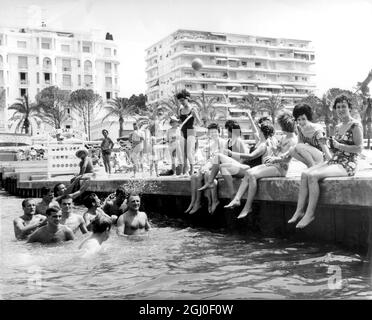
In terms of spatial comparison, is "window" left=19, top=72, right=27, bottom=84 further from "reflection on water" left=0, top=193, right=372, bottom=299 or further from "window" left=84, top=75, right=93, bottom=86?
"reflection on water" left=0, top=193, right=372, bottom=299

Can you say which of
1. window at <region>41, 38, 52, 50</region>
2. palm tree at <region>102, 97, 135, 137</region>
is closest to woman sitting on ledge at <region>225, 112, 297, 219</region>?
palm tree at <region>102, 97, 135, 137</region>

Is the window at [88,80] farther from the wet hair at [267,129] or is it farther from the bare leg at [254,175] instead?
the bare leg at [254,175]

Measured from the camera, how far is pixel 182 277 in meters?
5.77

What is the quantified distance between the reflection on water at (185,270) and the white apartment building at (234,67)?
7180 cm

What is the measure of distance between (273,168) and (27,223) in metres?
4.46

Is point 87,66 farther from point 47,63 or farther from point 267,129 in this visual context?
point 267,129

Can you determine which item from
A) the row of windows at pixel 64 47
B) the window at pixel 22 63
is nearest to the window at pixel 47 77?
the window at pixel 22 63

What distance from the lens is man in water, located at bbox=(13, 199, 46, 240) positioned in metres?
8.68

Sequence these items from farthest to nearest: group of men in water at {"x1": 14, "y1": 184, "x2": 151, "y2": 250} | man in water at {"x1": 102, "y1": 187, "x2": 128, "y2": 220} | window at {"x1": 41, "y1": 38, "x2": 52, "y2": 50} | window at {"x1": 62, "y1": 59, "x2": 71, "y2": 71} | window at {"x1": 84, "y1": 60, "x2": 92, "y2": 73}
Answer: window at {"x1": 84, "y1": 60, "x2": 92, "y2": 73} → window at {"x1": 62, "y1": 59, "x2": 71, "y2": 71} → window at {"x1": 41, "y1": 38, "x2": 52, "y2": 50} → man in water at {"x1": 102, "y1": 187, "x2": 128, "y2": 220} → group of men in water at {"x1": 14, "y1": 184, "x2": 151, "y2": 250}

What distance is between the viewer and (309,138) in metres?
7.36

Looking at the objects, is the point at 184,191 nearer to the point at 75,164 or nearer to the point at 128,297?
the point at 128,297

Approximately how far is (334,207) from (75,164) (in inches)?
620

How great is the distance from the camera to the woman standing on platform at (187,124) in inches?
443
